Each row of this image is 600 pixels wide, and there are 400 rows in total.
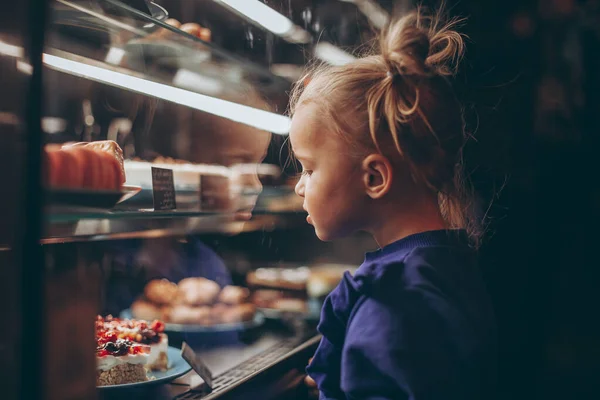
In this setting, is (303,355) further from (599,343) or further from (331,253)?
(599,343)

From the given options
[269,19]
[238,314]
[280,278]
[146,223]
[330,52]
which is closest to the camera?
[146,223]

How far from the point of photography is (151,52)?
1301 mm

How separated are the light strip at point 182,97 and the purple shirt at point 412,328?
545 mm

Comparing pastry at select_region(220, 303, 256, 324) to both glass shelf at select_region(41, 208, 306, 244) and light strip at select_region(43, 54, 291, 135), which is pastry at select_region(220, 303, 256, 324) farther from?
light strip at select_region(43, 54, 291, 135)

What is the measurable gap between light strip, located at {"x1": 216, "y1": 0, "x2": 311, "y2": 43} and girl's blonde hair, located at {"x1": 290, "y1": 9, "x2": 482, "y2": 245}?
1.36 ft

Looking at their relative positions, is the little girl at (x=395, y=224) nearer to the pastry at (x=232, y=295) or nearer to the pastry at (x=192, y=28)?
the pastry at (x=192, y=28)

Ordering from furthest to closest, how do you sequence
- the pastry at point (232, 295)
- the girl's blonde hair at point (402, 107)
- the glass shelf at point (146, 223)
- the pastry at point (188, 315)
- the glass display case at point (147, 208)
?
the pastry at point (232, 295) → the pastry at point (188, 315) → the girl's blonde hair at point (402, 107) → the glass shelf at point (146, 223) → the glass display case at point (147, 208)

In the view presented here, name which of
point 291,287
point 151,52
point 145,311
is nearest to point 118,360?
point 145,311

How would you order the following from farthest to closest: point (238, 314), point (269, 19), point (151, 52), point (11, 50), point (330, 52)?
point (238, 314)
point (330, 52)
point (269, 19)
point (151, 52)
point (11, 50)

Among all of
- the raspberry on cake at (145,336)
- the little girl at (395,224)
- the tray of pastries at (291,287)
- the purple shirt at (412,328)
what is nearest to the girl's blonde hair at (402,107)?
the little girl at (395,224)

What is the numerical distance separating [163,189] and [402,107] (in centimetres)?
56

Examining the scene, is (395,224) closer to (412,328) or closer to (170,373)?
(412,328)

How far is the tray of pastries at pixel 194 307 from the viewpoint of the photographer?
1.50m

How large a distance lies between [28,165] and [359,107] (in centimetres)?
55
